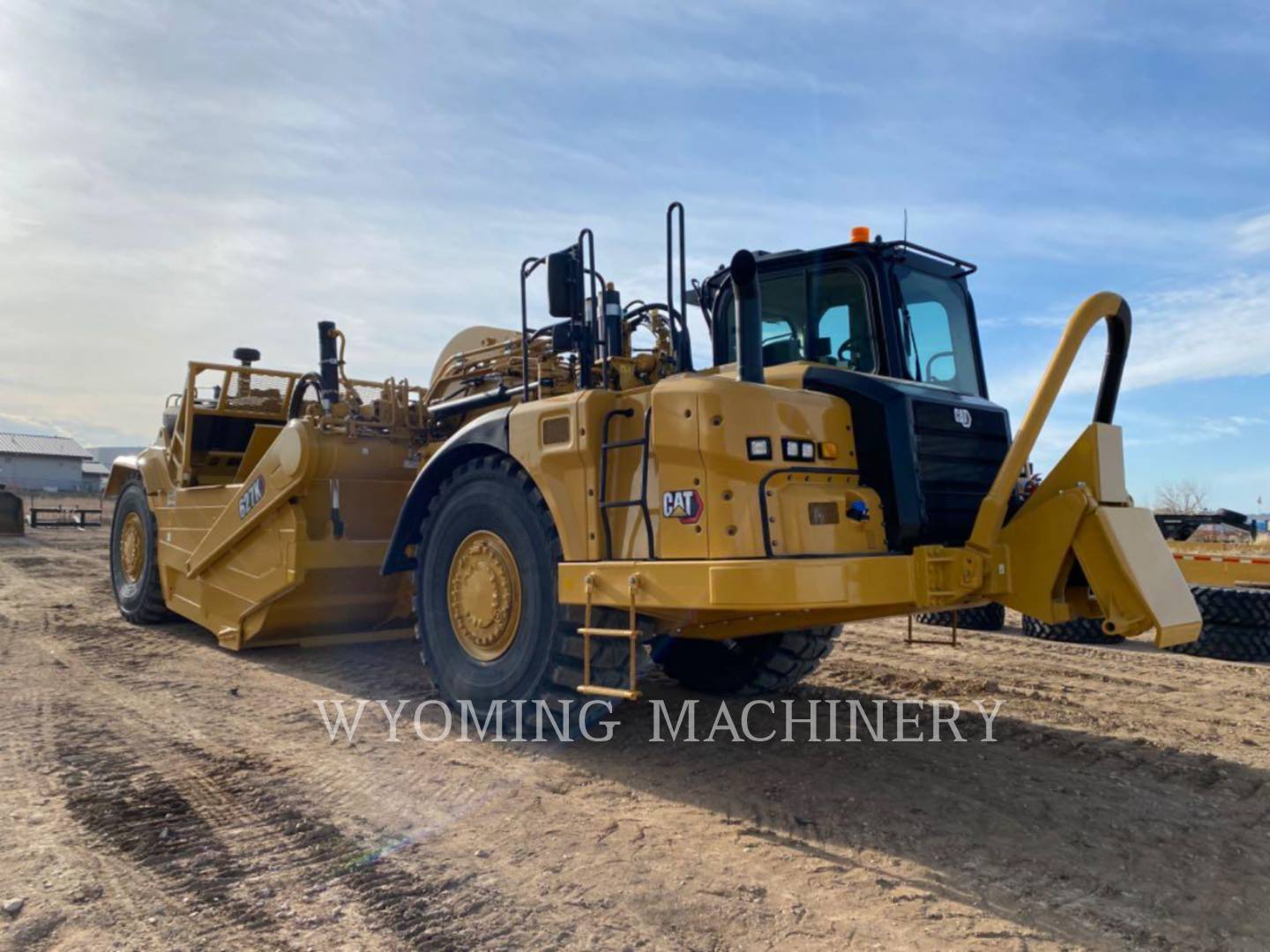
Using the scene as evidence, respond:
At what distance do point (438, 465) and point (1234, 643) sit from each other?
7197mm

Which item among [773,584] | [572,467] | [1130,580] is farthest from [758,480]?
[1130,580]

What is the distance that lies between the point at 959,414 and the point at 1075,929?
8.18 feet

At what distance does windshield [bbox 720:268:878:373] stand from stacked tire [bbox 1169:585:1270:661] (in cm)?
540

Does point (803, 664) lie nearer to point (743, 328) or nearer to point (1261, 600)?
point (743, 328)

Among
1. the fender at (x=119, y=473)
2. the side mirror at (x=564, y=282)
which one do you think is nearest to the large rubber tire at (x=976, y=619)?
the side mirror at (x=564, y=282)

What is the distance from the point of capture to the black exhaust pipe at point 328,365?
7586 mm

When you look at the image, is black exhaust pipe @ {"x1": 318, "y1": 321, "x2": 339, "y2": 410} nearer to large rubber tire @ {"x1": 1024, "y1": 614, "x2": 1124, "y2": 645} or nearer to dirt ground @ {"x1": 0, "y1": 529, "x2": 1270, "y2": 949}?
dirt ground @ {"x1": 0, "y1": 529, "x2": 1270, "y2": 949}

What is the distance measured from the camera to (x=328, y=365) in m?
7.67

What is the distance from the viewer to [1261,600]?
27.6 feet

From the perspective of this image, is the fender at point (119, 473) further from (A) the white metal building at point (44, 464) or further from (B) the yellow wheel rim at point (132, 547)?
(A) the white metal building at point (44, 464)

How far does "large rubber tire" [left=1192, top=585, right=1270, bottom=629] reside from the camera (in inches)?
329

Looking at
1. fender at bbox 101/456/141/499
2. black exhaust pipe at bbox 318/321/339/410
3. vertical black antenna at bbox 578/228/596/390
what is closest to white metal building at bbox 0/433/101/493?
fender at bbox 101/456/141/499

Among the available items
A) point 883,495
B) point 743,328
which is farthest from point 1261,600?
point 743,328

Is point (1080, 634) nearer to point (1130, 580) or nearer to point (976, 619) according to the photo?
point (976, 619)
